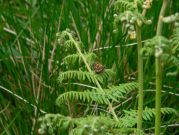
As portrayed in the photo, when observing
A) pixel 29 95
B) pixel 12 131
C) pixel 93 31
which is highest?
pixel 93 31

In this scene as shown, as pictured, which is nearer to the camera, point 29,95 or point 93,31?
point 29,95

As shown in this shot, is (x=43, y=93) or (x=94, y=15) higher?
(x=94, y=15)

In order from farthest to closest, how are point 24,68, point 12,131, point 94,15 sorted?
1. point 94,15
2. point 24,68
3. point 12,131

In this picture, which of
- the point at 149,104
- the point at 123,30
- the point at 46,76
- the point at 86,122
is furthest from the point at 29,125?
the point at 86,122

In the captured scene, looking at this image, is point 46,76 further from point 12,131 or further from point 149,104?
point 149,104

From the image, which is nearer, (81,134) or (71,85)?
(81,134)

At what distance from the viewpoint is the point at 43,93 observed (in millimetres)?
2426

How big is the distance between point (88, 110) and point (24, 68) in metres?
0.50

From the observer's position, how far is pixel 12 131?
2273 millimetres

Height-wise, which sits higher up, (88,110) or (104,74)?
(104,74)

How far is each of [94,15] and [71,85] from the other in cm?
69

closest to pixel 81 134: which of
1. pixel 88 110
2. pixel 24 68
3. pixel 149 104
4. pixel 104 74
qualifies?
pixel 104 74

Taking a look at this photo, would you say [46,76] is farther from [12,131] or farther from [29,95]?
[12,131]

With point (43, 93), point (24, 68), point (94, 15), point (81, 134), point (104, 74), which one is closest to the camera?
point (81, 134)
